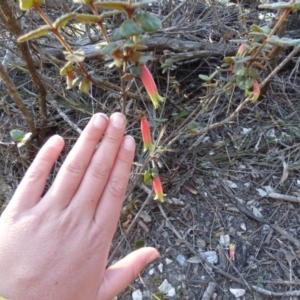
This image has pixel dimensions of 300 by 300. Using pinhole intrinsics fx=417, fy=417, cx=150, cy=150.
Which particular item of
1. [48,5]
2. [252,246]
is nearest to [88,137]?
[252,246]

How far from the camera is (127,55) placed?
38.1 inches

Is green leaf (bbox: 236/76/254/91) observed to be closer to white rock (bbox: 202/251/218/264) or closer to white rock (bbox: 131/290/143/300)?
white rock (bbox: 202/251/218/264)

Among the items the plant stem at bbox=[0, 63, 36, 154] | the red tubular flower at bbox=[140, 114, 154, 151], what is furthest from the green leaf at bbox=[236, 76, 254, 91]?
the plant stem at bbox=[0, 63, 36, 154]

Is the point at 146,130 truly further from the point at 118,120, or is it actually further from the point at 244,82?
the point at 244,82

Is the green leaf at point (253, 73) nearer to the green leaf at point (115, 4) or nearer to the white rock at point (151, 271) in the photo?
the green leaf at point (115, 4)

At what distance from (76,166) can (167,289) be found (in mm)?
946

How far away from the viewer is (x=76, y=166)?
1222mm

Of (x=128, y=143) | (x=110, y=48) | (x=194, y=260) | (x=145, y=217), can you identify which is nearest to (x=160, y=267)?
(x=194, y=260)

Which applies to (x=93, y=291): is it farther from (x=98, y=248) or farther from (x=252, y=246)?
(x=252, y=246)

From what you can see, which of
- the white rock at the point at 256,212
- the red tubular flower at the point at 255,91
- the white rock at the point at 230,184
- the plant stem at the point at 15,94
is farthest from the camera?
the white rock at the point at 230,184

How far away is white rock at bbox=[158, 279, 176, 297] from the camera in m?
1.89

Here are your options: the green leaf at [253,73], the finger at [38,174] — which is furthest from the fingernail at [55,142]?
the green leaf at [253,73]

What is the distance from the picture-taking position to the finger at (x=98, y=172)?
1.20 m

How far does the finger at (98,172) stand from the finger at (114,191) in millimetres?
19
